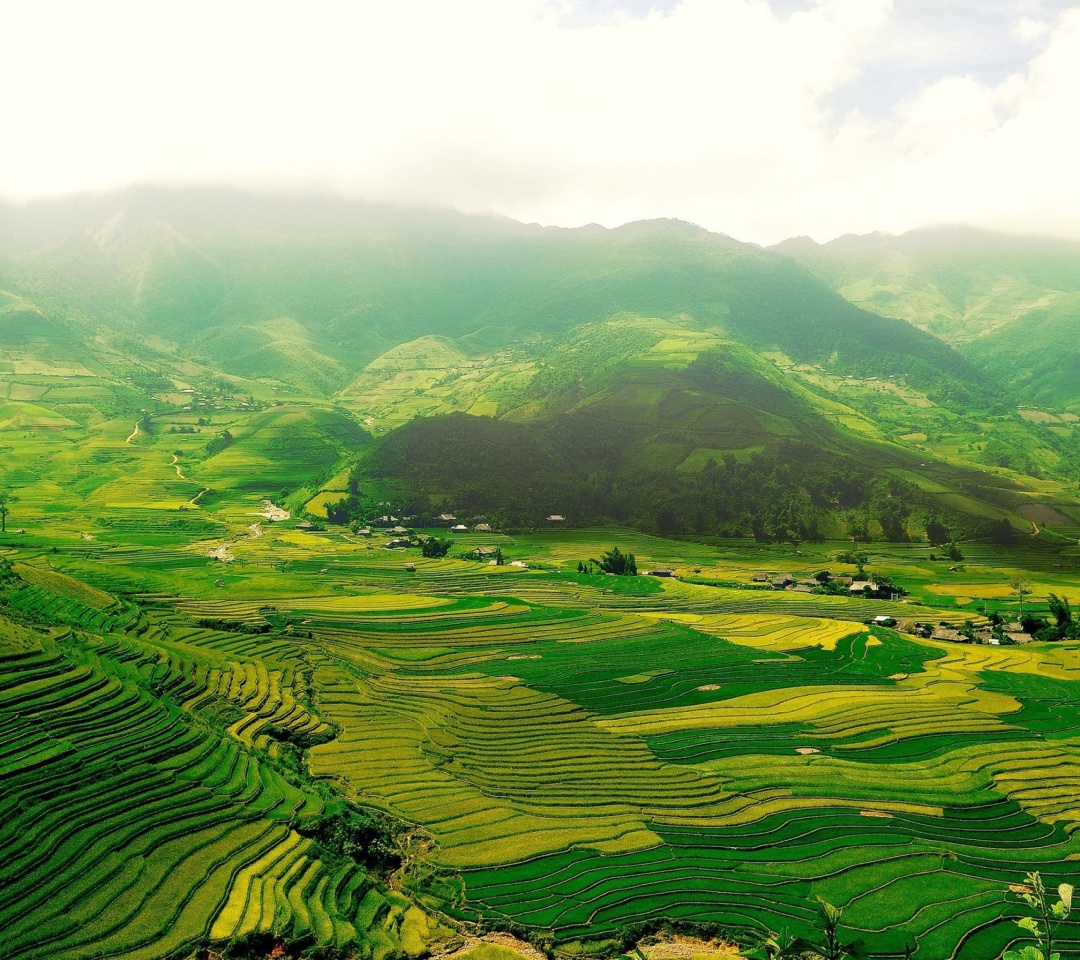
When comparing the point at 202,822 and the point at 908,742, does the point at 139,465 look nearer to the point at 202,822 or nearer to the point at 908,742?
the point at 202,822

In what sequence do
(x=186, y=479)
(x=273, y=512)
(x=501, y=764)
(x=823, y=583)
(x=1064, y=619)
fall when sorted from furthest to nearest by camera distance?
(x=186, y=479), (x=273, y=512), (x=823, y=583), (x=1064, y=619), (x=501, y=764)

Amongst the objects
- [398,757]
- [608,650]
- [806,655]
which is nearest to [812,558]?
[806,655]

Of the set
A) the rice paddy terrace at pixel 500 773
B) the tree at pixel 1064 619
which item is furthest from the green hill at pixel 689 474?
the rice paddy terrace at pixel 500 773

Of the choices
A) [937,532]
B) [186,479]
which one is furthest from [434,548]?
[937,532]

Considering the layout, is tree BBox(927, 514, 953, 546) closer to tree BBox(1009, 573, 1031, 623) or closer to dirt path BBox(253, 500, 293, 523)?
tree BBox(1009, 573, 1031, 623)

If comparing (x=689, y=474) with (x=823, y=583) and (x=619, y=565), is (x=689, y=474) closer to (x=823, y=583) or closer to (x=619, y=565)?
(x=823, y=583)

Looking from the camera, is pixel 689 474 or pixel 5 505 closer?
pixel 5 505

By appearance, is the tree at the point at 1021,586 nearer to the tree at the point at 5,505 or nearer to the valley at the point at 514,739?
the valley at the point at 514,739

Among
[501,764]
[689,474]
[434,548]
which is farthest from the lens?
[689,474]
